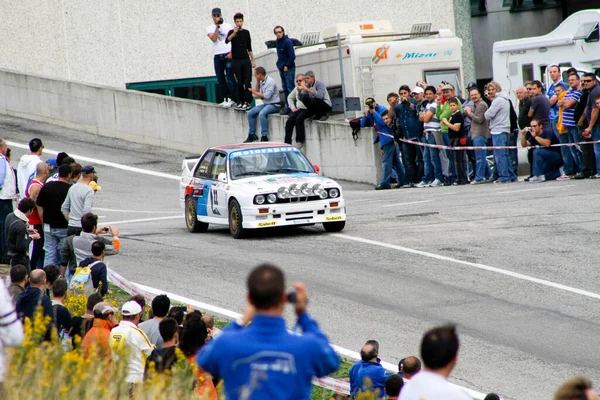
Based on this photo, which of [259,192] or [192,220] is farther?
[192,220]

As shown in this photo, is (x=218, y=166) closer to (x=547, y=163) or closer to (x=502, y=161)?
(x=502, y=161)

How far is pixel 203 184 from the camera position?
63.5ft

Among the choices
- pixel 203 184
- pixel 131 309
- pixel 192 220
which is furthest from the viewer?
pixel 192 220

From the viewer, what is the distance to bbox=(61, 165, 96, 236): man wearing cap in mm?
13344

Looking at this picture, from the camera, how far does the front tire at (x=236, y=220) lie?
18.1m

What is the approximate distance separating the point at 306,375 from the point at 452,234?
12943 millimetres

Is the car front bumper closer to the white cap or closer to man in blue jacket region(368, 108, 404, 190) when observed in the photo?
man in blue jacket region(368, 108, 404, 190)

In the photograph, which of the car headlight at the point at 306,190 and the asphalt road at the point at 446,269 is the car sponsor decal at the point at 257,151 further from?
the asphalt road at the point at 446,269

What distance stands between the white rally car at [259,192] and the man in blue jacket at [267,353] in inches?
505

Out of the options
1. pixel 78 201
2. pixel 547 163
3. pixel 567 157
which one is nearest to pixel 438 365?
pixel 78 201

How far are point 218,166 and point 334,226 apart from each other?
240cm

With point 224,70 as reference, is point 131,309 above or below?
below

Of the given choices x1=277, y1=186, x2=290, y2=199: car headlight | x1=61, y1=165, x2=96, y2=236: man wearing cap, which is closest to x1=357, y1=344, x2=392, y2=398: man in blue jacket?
x1=61, y1=165, x2=96, y2=236: man wearing cap

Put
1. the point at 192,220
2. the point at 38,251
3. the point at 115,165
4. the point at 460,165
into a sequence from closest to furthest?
the point at 38,251
the point at 192,220
the point at 460,165
the point at 115,165
